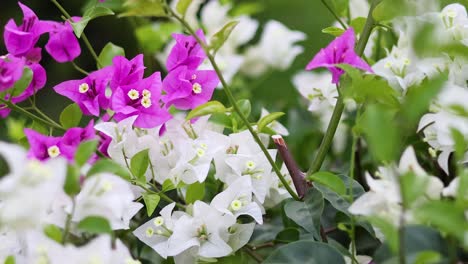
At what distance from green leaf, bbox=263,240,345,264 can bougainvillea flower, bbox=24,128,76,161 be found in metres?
0.20

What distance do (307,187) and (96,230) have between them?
25cm

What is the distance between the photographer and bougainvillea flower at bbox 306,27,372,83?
2.09ft

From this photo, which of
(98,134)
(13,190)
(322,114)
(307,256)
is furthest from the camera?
(322,114)

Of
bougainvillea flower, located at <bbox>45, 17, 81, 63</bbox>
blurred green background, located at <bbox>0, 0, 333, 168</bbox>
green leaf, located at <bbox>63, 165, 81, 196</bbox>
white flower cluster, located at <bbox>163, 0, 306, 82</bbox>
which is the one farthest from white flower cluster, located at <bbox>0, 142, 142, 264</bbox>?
blurred green background, located at <bbox>0, 0, 333, 168</bbox>

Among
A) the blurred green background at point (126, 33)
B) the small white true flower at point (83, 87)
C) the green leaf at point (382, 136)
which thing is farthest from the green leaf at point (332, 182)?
the blurred green background at point (126, 33)

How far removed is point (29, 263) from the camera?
0.51 metres

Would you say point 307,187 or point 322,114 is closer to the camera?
point 307,187

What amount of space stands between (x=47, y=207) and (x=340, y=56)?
30cm

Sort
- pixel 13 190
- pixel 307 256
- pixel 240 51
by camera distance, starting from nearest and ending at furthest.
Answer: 1. pixel 13 190
2. pixel 307 256
3. pixel 240 51

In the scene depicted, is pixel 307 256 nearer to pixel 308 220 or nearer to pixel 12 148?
pixel 308 220

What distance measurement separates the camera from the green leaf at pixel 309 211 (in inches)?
25.0

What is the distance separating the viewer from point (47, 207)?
502 mm

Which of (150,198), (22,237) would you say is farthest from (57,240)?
(150,198)

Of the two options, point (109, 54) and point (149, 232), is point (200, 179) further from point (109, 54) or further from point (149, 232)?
point (109, 54)
